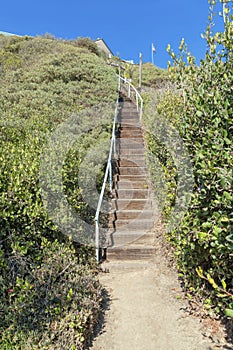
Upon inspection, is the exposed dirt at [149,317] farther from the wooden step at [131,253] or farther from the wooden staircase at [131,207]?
the wooden staircase at [131,207]

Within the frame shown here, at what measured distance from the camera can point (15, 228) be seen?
3.73 m

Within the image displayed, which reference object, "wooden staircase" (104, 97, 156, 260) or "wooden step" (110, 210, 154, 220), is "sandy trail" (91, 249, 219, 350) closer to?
"wooden staircase" (104, 97, 156, 260)

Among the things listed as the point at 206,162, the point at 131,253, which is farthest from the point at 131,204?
the point at 206,162

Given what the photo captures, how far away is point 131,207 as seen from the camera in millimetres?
5863

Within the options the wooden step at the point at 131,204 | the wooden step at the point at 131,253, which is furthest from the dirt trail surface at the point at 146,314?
the wooden step at the point at 131,204

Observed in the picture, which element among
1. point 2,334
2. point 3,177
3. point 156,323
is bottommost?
point 156,323

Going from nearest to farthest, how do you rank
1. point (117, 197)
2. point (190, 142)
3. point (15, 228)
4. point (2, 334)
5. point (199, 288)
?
1. point (2, 334)
2. point (190, 142)
3. point (199, 288)
4. point (15, 228)
5. point (117, 197)

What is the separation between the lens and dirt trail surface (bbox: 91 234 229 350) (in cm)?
301

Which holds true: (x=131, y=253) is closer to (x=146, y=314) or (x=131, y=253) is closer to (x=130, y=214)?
(x=130, y=214)

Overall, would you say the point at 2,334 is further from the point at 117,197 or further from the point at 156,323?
the point at 117,197

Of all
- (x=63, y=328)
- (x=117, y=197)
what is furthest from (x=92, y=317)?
(x=117, y=197)

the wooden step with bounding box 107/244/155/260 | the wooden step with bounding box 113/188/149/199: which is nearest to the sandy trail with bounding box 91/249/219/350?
the wooden step with bounding box 107/244/155/260

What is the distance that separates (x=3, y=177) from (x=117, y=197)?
2919 millimetres

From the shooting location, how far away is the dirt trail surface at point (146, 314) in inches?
118
